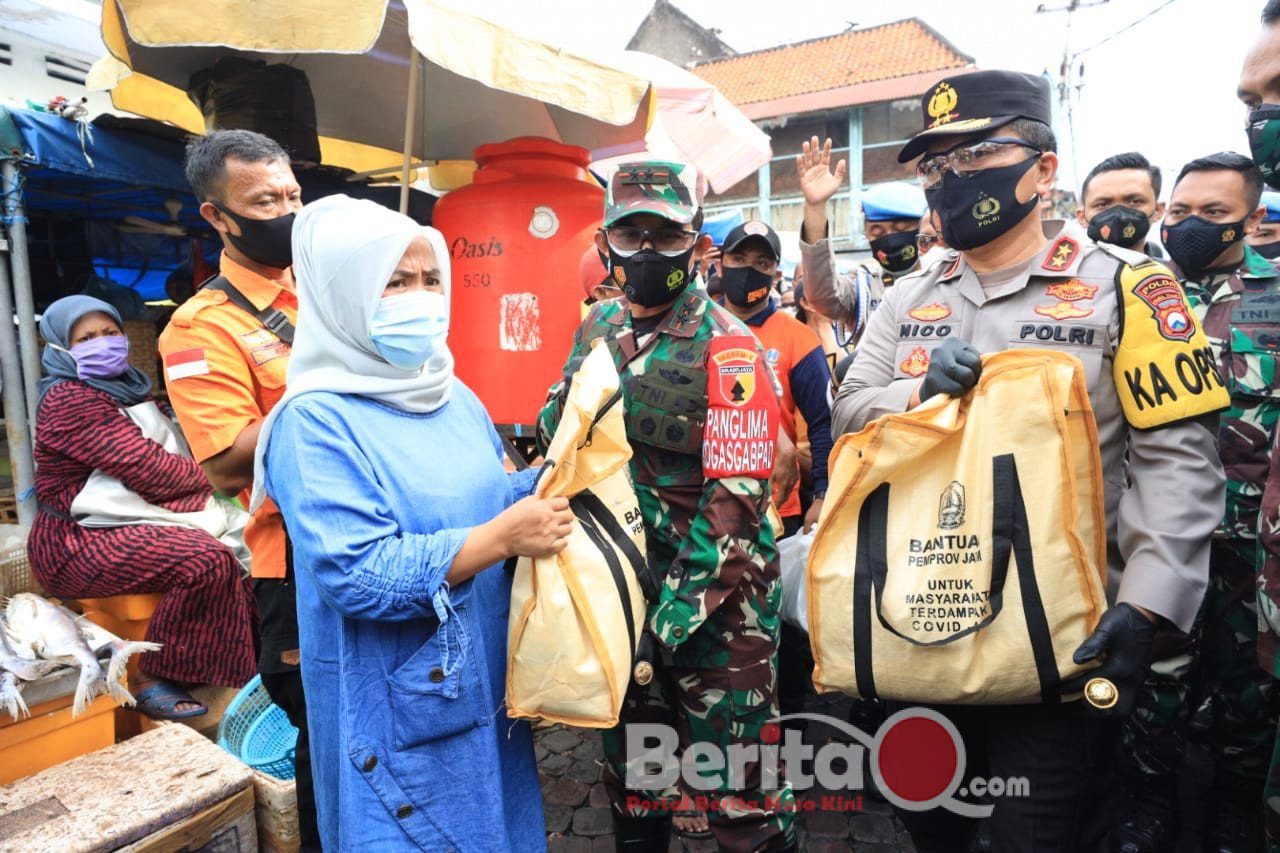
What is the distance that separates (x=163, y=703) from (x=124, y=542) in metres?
0.74

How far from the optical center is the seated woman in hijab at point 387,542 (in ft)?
4.93

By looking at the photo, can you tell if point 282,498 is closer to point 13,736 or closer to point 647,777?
point 647,777

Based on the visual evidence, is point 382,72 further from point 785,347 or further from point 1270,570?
point 1270,570

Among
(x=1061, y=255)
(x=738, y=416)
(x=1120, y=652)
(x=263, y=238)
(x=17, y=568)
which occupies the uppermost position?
(x=263, y=238)

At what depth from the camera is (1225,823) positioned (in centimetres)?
271

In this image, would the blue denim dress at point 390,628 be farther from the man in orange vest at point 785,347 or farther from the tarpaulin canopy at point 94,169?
the tarpaulin canopy at point 94,169

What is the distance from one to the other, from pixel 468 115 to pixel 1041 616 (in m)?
4.43

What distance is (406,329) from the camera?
1.66 metres

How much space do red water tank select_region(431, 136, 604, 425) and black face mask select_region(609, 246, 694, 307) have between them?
1316mm

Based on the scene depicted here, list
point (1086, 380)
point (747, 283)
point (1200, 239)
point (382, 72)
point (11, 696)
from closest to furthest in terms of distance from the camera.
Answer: point (1086, 380) → point (11, 696) → point (1200, 239) → point (747, 283) → point (382, 72)

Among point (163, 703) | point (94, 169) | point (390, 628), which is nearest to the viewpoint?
point (390, 628)

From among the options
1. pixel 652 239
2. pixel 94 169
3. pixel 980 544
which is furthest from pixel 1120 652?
pixel 94 169

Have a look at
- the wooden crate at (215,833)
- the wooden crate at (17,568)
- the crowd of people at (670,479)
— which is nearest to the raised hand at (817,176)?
the crowd of people at (670,479)

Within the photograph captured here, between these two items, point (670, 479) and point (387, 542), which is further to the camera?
point (670, 479)
